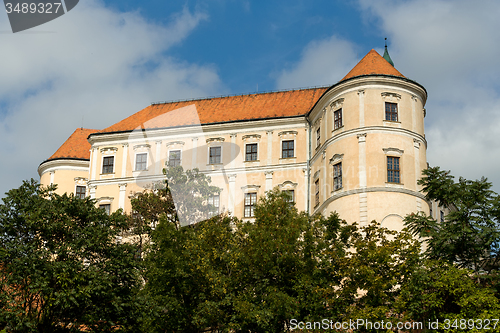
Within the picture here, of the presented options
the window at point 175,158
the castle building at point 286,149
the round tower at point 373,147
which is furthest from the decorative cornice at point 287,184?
the window at point 175,158

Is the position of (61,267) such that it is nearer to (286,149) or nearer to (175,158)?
(175,158)

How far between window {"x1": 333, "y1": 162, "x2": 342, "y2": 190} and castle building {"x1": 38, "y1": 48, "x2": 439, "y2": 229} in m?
0.07

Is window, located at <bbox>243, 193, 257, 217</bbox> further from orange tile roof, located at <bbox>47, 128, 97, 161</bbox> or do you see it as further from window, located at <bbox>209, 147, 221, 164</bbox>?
orange tile roof, located at <bbox>47, 128, 97, 161</bbox>

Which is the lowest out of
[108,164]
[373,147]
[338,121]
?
[373,147]

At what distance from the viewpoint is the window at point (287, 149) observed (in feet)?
156

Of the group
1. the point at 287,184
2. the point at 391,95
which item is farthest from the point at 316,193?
the point at 391,95

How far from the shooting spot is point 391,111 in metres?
41.3

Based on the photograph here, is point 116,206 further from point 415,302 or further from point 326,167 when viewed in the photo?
point 415,302

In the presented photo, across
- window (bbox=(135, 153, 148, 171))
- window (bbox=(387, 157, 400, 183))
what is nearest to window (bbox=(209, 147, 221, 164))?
window (bbox=(135, 153, 148, 171))

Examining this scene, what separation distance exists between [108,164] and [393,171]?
79.1ft

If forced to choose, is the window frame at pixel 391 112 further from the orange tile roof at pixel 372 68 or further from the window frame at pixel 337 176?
the window frame at pixel 337 176

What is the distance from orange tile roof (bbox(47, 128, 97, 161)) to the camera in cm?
5597

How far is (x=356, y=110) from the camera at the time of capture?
4128 cm

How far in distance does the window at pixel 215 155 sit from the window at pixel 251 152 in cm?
223
